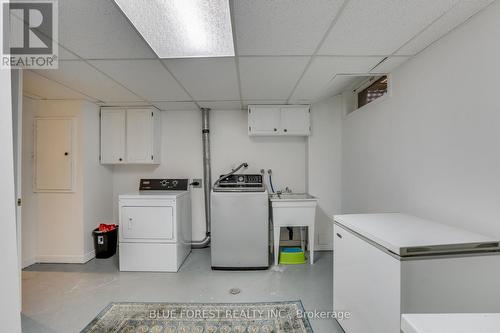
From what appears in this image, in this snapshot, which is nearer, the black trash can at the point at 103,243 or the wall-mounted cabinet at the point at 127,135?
the black trash can at the point at 103,243

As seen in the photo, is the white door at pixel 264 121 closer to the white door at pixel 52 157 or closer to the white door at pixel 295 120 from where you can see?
the white door at pixel 295 120

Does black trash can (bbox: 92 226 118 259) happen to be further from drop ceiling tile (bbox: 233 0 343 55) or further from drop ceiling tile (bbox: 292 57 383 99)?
drop ceiling tile (bbox: 292 57 383 99)

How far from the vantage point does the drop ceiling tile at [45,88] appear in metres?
2.18

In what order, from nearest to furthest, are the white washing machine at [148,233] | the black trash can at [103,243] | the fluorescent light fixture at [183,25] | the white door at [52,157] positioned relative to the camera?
the fluorescent light fixture at [183,25], the white washing machine at [148,233], the white door at [52,157], the black trash can at [103,243]

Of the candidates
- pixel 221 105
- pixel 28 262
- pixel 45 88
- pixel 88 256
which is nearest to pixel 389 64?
pixel 221 105

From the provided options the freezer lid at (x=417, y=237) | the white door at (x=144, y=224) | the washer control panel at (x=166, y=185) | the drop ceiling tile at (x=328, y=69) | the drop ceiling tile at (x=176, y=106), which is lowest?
the white door at (x=144, y=224)

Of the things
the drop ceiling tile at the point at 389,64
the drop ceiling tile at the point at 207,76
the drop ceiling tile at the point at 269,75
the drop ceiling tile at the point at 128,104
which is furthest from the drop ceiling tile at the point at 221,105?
the drop ceiling tile at the point at 389,64

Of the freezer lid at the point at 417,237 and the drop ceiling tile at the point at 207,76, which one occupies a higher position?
the drop ceiling tile at the point at 207,76

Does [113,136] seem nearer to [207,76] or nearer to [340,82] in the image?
[207,76]

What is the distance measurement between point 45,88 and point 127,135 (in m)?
0.99

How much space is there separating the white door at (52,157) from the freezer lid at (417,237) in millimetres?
3413

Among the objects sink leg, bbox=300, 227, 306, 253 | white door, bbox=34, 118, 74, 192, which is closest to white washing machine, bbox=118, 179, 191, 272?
white door, bbox=34, 118, 74, 192

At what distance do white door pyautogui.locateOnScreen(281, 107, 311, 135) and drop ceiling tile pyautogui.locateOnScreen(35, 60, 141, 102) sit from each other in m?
2.01

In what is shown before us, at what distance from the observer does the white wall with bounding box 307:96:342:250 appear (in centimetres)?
321
